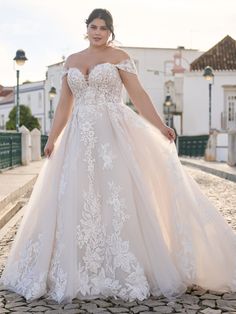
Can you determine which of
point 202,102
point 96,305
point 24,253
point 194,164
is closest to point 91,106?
point 24,253

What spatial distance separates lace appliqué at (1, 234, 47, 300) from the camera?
13.3 ft

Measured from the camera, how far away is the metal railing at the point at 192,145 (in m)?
36.5

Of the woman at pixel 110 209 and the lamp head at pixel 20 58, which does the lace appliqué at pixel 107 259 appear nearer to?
the woman at pixel 110 209

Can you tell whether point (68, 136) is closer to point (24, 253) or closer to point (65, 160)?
point (65, 160)

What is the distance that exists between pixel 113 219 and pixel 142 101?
97 centimetres

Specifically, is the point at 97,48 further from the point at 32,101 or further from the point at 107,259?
the point at 32,101

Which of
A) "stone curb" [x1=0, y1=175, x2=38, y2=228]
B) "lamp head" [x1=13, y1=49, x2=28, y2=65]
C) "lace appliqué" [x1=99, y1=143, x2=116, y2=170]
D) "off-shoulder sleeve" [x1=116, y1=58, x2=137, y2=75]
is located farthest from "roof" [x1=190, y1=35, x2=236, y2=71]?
"lace appliqué" [x1=99, y1=143, x2=116, y2=170]

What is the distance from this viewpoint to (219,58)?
48281mm

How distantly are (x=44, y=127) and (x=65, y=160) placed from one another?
64.2m

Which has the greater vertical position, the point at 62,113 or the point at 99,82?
the point at 99,82

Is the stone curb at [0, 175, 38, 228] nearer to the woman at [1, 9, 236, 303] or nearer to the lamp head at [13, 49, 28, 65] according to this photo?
the woman at [1, 9, 236, 303]

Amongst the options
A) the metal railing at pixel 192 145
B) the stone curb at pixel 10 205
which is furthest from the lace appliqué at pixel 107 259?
the metal railing at pixel 192 145

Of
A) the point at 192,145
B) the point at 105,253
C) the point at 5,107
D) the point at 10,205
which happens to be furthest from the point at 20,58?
the point at 5,107

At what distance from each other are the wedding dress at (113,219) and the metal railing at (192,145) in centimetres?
3234
